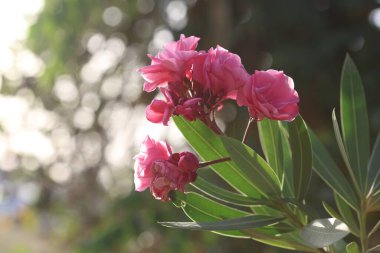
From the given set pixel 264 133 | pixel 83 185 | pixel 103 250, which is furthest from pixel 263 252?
pixel 264 133

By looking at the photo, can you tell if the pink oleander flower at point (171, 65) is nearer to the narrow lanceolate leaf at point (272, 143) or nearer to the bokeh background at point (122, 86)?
the narrow lanceolate leaf at point (272, 143)

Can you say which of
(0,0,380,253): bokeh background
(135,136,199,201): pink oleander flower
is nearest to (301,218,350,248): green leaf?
(135,136,199,201): pink oleander flower

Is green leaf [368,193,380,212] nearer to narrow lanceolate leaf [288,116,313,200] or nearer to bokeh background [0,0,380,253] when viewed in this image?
narrow lanceolate leaf [288,116,313,200]

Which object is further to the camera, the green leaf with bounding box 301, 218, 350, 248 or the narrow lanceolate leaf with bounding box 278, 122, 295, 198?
the narrow lanceolate leaf with bounding box 278, 122, 295, 198

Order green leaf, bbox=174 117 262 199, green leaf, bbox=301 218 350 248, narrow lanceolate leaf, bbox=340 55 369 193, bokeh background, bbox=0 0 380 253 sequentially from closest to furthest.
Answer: green leaf, bbox=301 218 350 248, green leaf, bbox=174 117 262 199, narrow lanceolate leaf, bbox=340 55 369 193, bokeh background, bbox=0 0 380 253

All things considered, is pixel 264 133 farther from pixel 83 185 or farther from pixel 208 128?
pixel 83 185

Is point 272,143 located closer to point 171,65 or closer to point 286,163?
point 286,163

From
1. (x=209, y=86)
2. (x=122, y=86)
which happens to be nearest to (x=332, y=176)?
(x=209, y=86)
